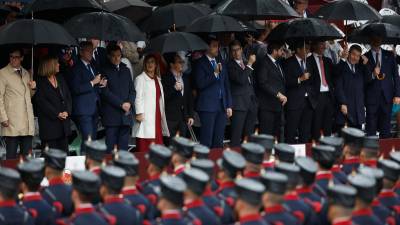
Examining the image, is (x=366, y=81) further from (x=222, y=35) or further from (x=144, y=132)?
(x=144, y=132)

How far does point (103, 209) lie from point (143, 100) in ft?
20.2

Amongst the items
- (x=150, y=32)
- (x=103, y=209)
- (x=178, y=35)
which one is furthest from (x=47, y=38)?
(x=103, y=209)

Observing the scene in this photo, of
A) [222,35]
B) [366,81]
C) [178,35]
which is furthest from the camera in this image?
[366,81]

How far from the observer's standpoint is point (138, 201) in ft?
35.3

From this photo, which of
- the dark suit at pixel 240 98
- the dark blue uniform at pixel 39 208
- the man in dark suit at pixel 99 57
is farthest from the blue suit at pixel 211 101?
the dark blue uniform at pixel 39 208

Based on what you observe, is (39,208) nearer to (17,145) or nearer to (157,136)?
(17,145)

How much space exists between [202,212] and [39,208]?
1.67 metres

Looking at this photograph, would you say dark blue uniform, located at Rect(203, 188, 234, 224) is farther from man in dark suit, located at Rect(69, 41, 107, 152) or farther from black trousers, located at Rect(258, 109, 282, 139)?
black trousers, located at Rect(258, 109, 282, 139)

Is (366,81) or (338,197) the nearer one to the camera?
(338,197)

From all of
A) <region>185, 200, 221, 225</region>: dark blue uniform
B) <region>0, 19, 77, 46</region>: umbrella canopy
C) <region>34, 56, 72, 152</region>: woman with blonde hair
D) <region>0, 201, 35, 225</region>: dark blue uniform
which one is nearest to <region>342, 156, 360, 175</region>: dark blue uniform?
<region>185, 200, 221, 225</region>: dark blue uniform

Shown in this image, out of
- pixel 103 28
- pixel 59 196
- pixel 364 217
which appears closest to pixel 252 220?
pixel 364 217

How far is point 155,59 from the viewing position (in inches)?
640

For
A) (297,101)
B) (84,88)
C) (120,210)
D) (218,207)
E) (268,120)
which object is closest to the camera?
(120,210)

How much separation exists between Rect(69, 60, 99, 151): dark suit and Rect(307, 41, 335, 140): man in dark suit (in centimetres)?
385
